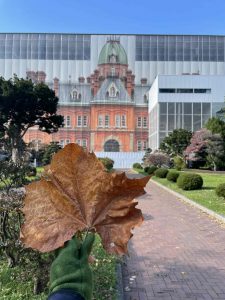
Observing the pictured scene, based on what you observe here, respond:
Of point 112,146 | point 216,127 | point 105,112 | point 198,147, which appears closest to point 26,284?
point 198,147

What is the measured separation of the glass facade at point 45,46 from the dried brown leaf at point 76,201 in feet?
236

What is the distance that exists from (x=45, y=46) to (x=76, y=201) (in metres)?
73.9

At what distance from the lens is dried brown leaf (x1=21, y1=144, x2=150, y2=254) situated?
5.93 feet

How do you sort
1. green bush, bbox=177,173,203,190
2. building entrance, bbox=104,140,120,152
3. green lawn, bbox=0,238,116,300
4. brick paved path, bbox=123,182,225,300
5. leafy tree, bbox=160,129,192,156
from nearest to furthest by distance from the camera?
1. green lawn, bbox=0,238,116,300
2. brick paved path, bbox=123,182,225,300
3. green bush, bbox=177,173,203,190
4. leafy tree, bbox=160,129,192,156
5. building entrance, bbox=104,140,120,152

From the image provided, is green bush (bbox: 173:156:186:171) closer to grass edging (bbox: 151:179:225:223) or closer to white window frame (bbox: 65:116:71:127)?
grass edging (bbox: 151:179:225:223)

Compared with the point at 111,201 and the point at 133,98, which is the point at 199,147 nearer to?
→ the point at 133,98

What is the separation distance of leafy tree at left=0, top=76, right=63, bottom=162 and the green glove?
2419cm

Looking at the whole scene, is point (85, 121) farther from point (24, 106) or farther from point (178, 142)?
point (24, 106)

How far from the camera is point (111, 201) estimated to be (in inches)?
72.8

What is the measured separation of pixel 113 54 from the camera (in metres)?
68.3

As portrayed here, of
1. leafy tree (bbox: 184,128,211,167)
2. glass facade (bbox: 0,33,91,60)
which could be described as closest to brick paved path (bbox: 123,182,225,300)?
leafy tree (bbox: 184,128,211,167)

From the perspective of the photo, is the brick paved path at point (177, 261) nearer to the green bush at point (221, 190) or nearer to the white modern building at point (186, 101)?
the green bush at point (221, 190)

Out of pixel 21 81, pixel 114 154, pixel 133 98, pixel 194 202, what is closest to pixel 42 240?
pixel 194 202

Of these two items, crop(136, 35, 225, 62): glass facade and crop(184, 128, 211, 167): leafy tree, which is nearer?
crop(184, 128, 211, 167): leafy tree
